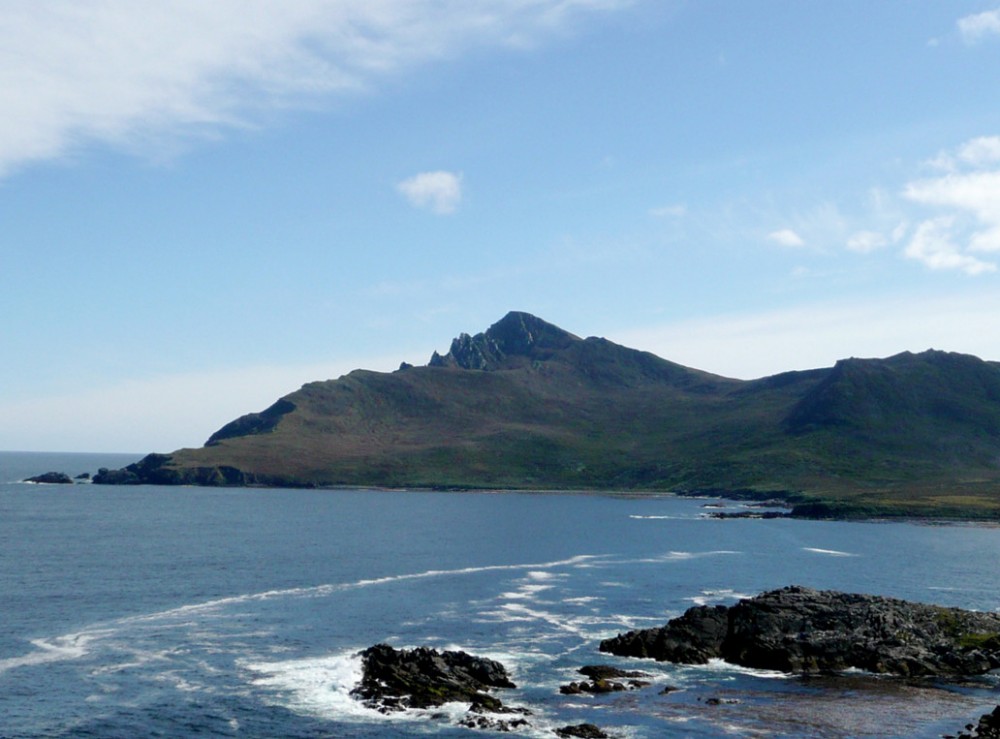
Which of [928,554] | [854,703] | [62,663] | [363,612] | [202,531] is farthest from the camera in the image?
[202,531]

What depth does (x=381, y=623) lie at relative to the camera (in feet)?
342

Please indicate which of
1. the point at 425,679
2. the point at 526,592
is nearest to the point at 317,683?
the point at 425,679

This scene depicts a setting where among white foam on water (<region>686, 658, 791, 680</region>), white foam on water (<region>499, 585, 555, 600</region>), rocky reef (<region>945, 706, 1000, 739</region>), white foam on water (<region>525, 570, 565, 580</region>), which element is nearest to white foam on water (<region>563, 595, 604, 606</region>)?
white foam on water (<region>499, 585, 555, 600</region>)

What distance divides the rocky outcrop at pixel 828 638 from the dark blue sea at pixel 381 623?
3186mm

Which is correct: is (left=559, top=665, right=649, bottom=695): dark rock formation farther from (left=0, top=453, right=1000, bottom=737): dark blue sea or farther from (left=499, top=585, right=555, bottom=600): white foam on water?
(left=499, top=585, right=555, bottom=600): white foam on water

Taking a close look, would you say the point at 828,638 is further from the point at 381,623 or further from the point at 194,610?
the point at 194,610

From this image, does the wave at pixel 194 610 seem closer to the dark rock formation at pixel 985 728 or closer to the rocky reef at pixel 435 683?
the rocky reef at pixel 435 683

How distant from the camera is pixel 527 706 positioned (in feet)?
243

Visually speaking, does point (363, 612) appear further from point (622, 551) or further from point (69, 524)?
point (69, 524)

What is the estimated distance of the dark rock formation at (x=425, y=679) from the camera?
7506cm

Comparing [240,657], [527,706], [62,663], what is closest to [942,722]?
[527,706]

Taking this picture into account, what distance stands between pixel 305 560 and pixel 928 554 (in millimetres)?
106835

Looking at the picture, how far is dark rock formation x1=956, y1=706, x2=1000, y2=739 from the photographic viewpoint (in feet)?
216

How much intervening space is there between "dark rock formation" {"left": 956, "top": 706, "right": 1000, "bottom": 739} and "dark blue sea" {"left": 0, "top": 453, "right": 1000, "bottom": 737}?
84.4 inches
